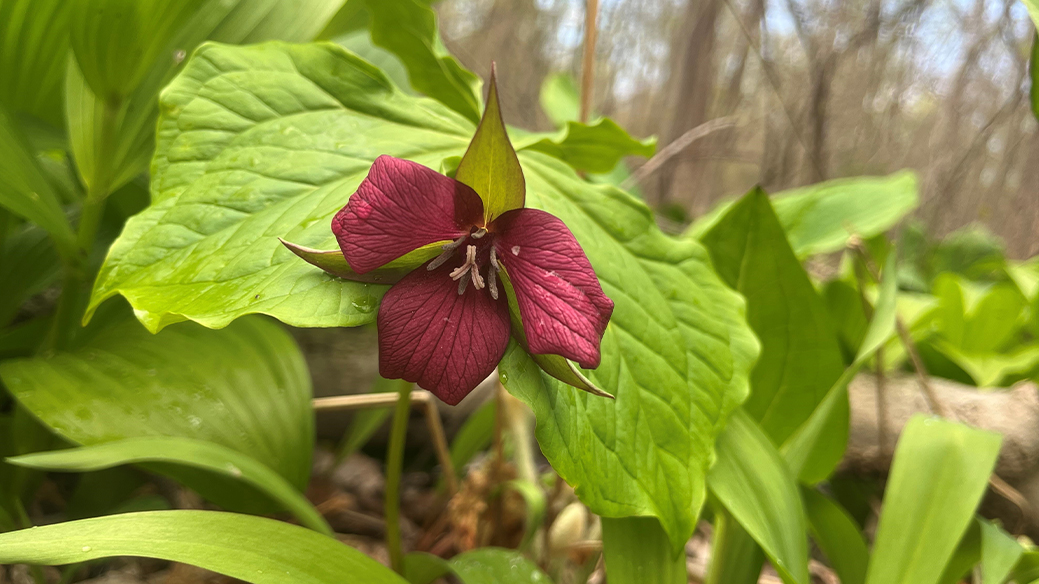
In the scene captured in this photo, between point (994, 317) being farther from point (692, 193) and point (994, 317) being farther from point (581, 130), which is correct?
point (692, 193)

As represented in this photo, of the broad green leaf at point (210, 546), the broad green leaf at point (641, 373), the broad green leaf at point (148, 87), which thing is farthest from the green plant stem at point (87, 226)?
the broad green leaf at point (641, 373)

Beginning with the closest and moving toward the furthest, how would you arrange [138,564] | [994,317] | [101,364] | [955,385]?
[101,364] → [138,564] → [955,385] → [994,317]

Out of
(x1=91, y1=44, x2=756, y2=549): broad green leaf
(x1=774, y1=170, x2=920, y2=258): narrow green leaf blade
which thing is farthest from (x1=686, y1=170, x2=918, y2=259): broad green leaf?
(x1=91, y1=44, x2=756, y2=549): broad green leaf

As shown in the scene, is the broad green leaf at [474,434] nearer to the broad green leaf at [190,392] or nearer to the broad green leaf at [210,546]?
the broad green leaf at [190,392]

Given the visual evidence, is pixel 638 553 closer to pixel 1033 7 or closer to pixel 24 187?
pixel 1033 7

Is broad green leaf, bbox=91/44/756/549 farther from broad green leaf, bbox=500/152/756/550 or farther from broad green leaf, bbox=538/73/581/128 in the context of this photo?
broad green leaf, bbox=538/73/581/128

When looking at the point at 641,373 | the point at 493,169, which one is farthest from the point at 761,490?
the point at 493,169

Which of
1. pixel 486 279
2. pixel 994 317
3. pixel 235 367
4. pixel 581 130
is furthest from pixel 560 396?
pixel 994 317
